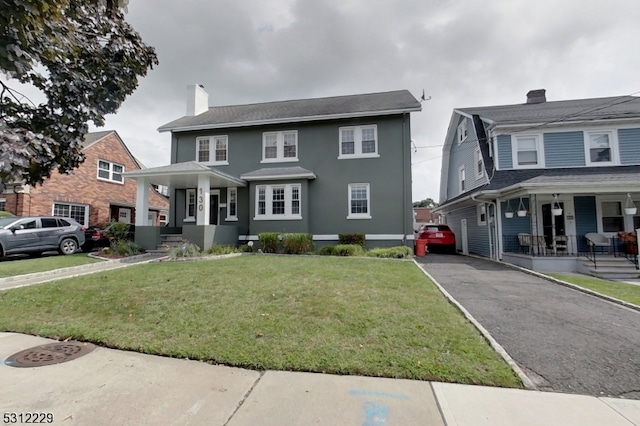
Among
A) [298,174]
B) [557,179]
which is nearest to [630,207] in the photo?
[557,179]

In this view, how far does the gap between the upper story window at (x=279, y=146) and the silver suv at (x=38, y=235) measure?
30.6 feet

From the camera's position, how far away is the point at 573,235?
1216 cm

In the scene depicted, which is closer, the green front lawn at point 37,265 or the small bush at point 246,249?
the green front lawn at point 37,265

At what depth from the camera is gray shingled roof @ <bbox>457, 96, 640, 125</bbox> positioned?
1295 cm

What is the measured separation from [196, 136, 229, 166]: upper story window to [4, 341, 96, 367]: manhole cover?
505 inches

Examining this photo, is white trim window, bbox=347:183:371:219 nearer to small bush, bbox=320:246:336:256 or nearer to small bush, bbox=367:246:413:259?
small bush, bbox=320:246:336:256

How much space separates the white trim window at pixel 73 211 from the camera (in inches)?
695

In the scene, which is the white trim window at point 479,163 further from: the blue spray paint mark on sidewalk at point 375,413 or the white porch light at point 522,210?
the blue spray paint mark on sidewalk at point 375,413

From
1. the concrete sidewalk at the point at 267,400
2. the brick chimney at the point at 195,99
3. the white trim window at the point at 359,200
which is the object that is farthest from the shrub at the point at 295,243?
the brick chimney at the point at 195,99

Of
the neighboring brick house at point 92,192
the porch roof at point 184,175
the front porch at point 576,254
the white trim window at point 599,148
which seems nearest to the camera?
the front porch at point 576,254

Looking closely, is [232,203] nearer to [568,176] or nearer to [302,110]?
[302,110]

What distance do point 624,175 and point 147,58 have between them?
1633 centimetres

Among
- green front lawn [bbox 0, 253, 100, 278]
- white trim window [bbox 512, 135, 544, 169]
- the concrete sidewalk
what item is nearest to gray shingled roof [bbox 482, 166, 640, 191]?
white trim window [bbox 512, 135, 544, 169]

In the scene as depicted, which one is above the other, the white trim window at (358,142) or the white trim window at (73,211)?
the white trim window at (358,142)
